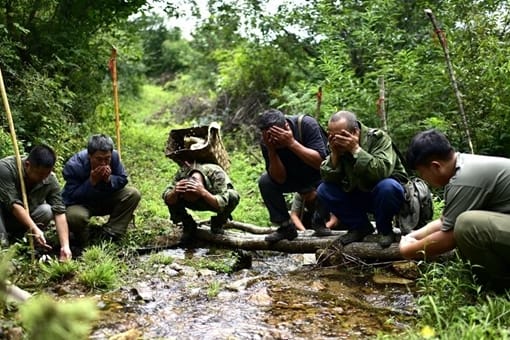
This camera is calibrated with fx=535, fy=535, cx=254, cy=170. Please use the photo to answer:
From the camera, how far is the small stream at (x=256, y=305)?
350 cm

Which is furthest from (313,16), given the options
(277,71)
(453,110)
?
(453,110)

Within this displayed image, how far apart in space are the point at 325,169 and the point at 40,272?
2.64 meters

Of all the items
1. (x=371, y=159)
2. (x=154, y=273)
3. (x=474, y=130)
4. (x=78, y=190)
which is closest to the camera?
(x=371, y=159)

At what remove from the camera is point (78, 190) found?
5.68 meters

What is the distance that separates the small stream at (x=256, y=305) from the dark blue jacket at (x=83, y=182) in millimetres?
1173

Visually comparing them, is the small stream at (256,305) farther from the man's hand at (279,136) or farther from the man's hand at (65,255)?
the man's hand at (279,136)

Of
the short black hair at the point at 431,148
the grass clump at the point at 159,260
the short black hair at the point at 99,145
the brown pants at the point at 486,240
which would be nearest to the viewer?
the brown pants at the point at 486,240

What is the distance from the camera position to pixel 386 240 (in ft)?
15.6

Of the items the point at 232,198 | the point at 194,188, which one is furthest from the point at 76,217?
the point at 232,198

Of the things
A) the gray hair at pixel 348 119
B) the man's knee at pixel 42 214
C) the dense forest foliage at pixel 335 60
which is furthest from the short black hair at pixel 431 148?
the dense forest foliage at pixel 335 60

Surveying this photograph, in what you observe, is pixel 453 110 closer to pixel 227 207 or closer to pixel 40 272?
pixel 227 207

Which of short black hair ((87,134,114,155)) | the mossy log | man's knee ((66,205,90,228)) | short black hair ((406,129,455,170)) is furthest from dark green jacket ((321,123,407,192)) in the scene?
man's knee ((66,205,90,228))

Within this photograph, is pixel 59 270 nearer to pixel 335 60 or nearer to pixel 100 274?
pixel 100 274

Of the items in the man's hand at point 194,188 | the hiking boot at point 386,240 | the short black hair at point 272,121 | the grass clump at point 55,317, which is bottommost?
the hiking boot at point 386,240
